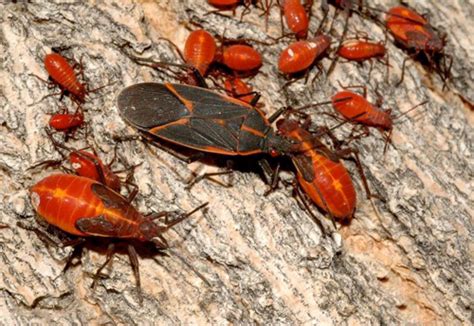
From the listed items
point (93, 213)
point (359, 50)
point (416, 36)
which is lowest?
point (93, 213)

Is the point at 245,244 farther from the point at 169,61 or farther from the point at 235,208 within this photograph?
the point at 169,61

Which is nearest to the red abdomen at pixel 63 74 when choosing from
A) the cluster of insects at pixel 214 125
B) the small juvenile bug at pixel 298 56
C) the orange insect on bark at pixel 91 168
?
the cluster of insects at pixel 214 125

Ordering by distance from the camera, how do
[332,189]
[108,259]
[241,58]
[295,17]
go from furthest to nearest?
[295,17] < [241,58] < [332,189] < [108,259]

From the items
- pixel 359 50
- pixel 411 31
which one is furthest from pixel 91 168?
pixel 411 31

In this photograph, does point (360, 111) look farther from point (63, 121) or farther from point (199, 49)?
point (63, 121)

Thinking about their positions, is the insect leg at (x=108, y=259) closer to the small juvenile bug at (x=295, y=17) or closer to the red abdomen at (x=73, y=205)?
the red abdomen at (x=73, y=205)

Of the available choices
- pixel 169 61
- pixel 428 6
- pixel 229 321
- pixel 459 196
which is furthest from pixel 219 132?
pixel 428 6

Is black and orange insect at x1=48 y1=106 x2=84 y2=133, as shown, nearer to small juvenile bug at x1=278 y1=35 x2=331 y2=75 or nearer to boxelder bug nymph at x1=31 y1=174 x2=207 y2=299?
boxelder bug nymph at x1=31 y1=174 x2=207 y2=299

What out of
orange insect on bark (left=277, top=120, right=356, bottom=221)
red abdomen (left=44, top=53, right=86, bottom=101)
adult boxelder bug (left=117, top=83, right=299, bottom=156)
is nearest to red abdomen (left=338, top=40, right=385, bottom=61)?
orange insect on bark (left=277, top=120, right=356, bottom=221)
